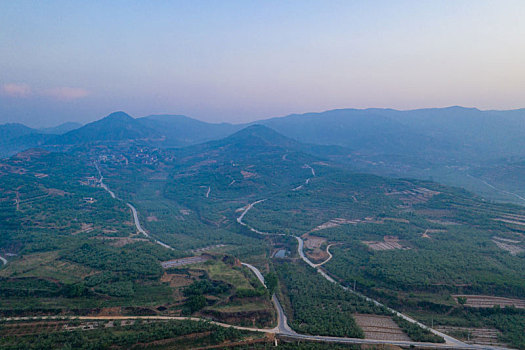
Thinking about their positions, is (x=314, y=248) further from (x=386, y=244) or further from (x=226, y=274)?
(x=226, y=274)

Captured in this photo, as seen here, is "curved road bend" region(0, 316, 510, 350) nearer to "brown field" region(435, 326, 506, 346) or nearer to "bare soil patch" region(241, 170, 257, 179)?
"brown field" region(435, 326, 506, 346)

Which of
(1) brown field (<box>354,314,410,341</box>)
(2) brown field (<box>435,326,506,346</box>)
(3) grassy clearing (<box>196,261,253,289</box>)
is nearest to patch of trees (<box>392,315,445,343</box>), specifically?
(1) brown field (<box>354,314,410,341</box>)

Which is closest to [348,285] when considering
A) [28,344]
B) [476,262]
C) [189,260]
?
[476,262]

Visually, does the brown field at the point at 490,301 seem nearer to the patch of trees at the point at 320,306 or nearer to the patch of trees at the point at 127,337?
the patch of trees at the point at 320,306

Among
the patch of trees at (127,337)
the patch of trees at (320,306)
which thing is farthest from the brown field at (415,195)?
the patch of trees at (127,337)

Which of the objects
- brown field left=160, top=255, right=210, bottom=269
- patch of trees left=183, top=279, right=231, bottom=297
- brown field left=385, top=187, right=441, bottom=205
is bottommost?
brown field left=385, top=187, right=441, bottom=205

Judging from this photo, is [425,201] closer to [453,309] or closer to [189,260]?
[453,309]

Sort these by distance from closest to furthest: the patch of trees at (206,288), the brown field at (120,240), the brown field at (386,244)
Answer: the patch of trees at (206,288)
the brown field at (120,240)
the brown field at (386,244)
